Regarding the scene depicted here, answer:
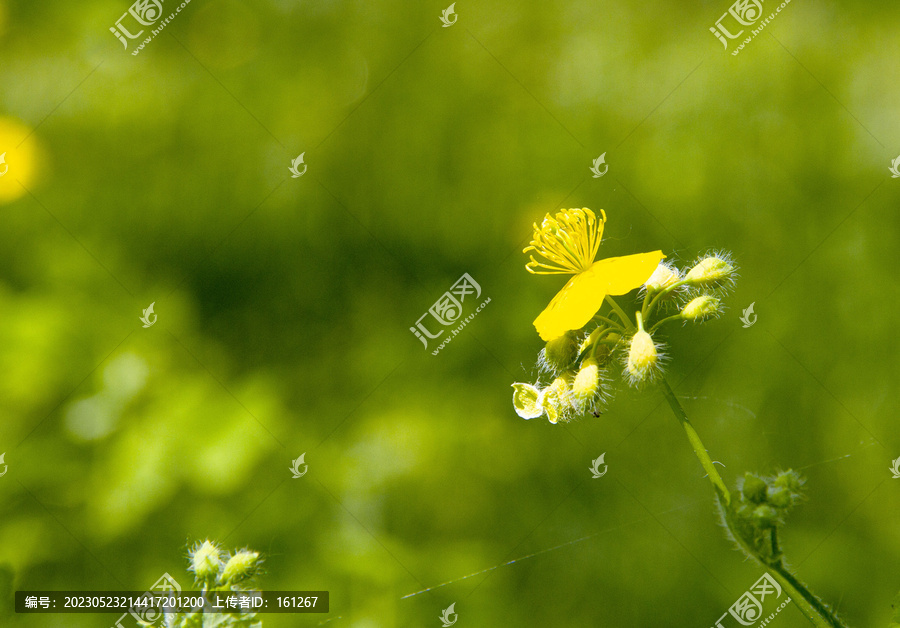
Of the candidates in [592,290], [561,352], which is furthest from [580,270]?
[561,352]

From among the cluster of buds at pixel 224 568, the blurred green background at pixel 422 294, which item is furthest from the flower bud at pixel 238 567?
the blurred green background at pixel 422 294

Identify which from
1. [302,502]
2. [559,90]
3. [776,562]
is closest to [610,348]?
[776,562]

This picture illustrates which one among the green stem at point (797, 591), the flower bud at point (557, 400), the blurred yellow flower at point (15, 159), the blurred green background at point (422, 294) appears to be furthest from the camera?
the blurred yellow flower at point (15, 159)

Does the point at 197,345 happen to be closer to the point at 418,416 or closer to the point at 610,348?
the point at 418,416

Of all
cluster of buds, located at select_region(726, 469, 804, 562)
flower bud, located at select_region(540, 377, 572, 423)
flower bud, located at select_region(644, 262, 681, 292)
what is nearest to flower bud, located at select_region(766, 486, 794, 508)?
cluster of buds, located at select_region(726, 469, 804, 562)

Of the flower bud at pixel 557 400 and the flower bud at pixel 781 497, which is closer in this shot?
the flower bud at pixel 781 497

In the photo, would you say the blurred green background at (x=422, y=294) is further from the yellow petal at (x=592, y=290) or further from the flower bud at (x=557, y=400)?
the yellow petal at (x=592, y=290)

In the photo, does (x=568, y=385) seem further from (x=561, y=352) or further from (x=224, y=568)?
(x=224, y=568)

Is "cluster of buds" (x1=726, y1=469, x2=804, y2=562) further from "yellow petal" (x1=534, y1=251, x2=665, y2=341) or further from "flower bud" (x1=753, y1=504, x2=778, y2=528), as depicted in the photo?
"yellow petal" (x1=534, y1=251, x2=665, y2=341)
